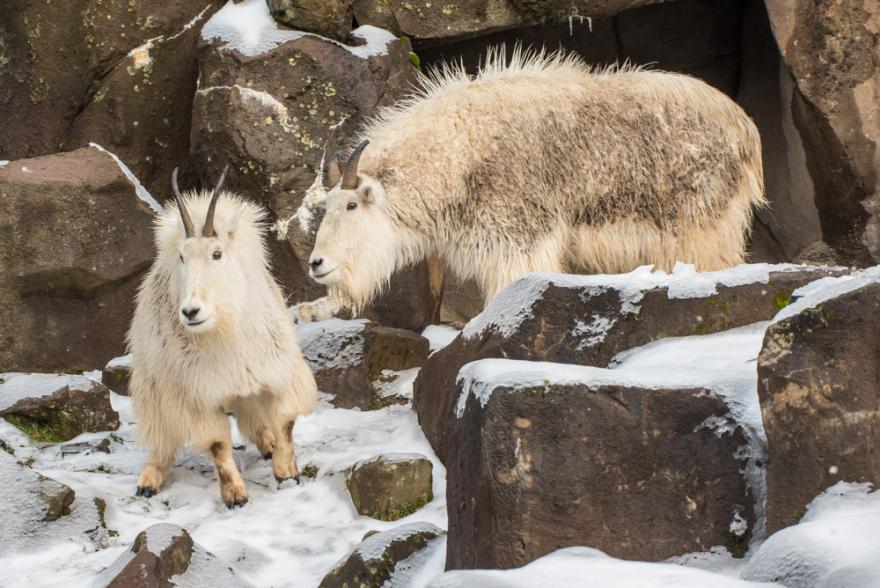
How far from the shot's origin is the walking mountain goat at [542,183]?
24.4ft

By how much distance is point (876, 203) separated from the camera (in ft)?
A: 29.2

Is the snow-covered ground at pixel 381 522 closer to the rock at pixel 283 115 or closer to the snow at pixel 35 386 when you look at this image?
the snow at pixel 35 386

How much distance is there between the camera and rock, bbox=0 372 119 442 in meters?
7.00

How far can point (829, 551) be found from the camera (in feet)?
Result: 11.7

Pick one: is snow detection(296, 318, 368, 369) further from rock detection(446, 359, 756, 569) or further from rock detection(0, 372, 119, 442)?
rock detection(446, 359, 756, 569)

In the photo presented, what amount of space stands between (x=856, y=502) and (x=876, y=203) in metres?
5.34

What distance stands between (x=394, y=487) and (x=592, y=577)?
7.67 feet

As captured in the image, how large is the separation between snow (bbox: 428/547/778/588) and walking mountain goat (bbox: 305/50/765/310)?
369 centimetres

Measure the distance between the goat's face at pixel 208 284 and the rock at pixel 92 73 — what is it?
3300 mm

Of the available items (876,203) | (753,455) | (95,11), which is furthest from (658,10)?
(753,455)

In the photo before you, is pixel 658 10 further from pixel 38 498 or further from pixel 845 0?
pixel 38 498

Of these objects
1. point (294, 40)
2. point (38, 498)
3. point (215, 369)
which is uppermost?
point (294, 40)

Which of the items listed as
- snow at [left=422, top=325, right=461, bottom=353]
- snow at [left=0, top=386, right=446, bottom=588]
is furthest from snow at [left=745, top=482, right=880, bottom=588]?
snow at [left=422, top=325, right=461, bottom=353]

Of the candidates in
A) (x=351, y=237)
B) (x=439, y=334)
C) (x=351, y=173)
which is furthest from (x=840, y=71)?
(x=351, y=237)
